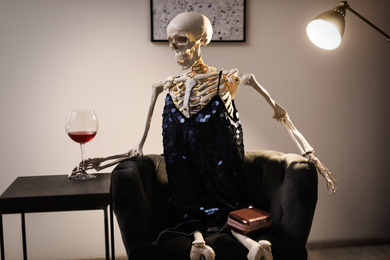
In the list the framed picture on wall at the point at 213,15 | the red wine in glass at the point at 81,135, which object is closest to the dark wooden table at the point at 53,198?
the red wine in glass at the point at 81,135

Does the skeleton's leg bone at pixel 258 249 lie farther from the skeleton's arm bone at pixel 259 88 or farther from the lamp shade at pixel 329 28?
the lamp shade at pixel 329 28

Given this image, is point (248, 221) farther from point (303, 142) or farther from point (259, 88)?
point (259, 88)

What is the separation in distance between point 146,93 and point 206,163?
2.75ft

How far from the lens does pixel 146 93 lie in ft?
8.23

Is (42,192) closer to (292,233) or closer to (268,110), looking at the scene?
(292,233)

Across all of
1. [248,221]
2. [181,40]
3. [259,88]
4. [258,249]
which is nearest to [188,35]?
[181,40]

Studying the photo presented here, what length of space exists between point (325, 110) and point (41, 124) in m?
1.81

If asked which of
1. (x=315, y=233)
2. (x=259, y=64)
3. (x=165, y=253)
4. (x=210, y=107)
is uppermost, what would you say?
(x=259, y=64)

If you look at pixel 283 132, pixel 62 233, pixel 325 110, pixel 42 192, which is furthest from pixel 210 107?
pixel 62 233

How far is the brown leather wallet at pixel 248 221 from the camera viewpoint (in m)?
1.61

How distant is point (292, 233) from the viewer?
166cm

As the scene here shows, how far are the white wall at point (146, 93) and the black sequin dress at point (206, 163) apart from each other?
0.69 meters

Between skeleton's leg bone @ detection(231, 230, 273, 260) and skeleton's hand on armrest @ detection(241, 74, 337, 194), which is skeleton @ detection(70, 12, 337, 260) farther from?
skeleton's leg bone @ detection(231, 230, 273, 260)

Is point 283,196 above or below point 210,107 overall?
below
